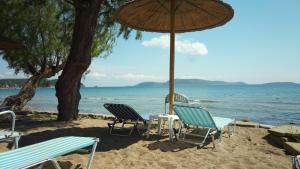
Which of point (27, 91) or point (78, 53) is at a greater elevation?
point (78, 53)

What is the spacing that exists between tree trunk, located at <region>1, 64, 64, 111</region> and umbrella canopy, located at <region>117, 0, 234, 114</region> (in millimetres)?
7832

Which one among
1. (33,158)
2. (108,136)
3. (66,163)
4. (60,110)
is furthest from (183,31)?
(33,158)

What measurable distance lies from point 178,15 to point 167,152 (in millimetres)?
3605

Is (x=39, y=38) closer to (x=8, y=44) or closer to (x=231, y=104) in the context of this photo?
(x=8, y=44)

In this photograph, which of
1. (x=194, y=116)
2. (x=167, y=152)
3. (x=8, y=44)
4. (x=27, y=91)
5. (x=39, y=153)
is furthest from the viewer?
(x=27, y=91)

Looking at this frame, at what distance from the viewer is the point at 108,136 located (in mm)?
6832

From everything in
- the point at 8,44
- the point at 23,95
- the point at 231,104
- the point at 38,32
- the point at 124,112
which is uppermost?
the point at 38,32

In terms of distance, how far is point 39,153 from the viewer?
10.3 feet

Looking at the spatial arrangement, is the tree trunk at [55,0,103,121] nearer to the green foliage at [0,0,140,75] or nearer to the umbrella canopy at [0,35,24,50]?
the umbrella canopy at [0,35,24,50]

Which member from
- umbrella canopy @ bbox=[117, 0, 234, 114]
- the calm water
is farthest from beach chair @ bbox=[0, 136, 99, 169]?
the calm water

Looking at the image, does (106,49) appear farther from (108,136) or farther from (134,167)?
(134,167)

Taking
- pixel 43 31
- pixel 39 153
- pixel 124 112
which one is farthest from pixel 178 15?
pixel 43 31

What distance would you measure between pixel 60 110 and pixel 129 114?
2841 mm

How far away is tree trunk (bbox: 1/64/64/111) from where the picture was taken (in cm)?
1327
